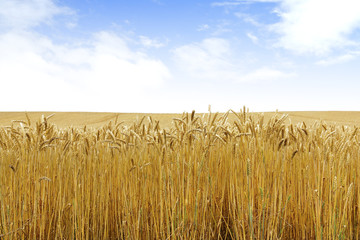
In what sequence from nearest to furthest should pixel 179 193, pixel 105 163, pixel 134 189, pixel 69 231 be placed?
pixel 179 193 → pixel 134 189 → pixel 69 231 → pixel 105 163

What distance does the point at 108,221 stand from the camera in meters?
1.99

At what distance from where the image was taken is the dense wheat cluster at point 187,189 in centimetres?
160

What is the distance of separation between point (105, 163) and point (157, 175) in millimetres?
416

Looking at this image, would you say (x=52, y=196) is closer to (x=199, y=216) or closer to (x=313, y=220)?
(x=199, y=216)

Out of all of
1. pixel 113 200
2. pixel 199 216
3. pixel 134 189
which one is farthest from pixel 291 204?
pixel 113 200

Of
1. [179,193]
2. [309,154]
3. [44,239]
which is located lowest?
[44,239]

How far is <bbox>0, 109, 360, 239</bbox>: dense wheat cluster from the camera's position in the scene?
1.60 meters

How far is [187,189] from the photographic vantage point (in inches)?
60.6

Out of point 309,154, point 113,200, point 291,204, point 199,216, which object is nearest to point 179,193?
point 199,216

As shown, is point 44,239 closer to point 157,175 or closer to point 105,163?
point 105,163

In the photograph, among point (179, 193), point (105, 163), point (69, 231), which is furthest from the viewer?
point (105, 163)

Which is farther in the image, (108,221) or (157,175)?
(108,221)

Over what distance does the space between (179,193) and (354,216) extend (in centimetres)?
119

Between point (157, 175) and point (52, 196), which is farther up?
point (157, 175)
